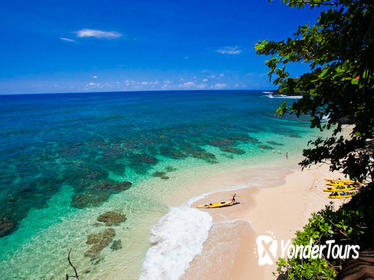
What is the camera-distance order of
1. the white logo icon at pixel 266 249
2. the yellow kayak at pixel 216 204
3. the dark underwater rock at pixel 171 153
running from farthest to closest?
the dark underwater rock at pixel 171 153 < the yellow kayak at pixel 216 204 < the white logo icon at pixel 266 249

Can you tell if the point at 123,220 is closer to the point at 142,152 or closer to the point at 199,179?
the point at 199,179

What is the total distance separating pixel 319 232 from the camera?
8195 mm

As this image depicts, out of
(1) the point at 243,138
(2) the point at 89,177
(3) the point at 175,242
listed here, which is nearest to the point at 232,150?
(1) the point at 243,138

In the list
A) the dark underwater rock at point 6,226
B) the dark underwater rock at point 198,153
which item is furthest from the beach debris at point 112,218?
the dark underwater rock at point 198,153

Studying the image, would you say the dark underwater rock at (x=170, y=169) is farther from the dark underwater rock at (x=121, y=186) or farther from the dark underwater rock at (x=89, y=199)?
the dark underwater rock at (x=89, y=199)

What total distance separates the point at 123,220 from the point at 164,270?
680 centimetres

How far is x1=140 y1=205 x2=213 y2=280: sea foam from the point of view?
41.2ft

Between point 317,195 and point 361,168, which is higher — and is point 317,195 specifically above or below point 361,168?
below

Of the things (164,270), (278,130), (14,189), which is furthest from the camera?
(278,130)

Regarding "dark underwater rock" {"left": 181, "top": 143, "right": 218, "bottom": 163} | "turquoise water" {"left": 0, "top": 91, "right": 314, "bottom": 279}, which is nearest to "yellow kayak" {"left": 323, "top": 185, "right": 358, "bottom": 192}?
"turquoise water" {"left": 0, "top": 91, "right": 314, "bottom": 279}

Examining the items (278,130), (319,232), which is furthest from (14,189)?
(278,130)

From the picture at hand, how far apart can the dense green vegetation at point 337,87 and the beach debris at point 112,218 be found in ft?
48.1

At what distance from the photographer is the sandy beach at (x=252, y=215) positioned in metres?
12.5

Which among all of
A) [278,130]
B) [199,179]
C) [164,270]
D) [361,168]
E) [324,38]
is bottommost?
[164,270]
